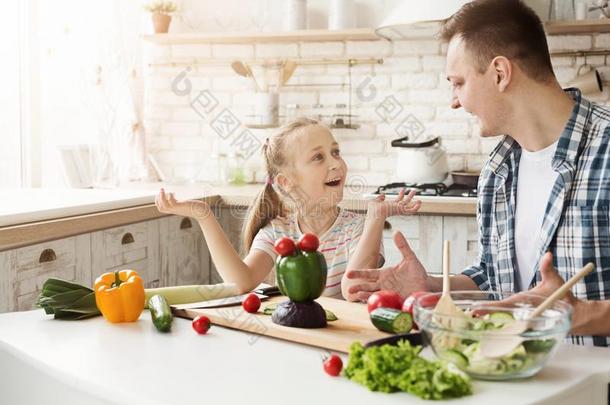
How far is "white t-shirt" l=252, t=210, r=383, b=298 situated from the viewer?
2405 millimetres

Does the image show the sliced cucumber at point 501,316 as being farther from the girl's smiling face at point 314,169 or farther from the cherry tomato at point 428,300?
the girl's smiling face at point 314,169

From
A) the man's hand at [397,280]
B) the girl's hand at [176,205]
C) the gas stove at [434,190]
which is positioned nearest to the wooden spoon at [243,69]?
the gas stove at [434,190]

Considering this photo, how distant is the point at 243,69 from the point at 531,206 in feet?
8.27

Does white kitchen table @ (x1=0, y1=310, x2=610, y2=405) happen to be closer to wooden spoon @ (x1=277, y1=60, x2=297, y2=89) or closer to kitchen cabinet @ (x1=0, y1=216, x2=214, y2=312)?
kitchen cabinet @ (x1=0, y1=216, x2=214, y2=312)

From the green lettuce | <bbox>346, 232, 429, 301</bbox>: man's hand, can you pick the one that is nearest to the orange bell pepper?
<bbox>346, 232, 429, 301</bbox>: man's hand

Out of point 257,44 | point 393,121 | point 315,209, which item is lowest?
point 315,209

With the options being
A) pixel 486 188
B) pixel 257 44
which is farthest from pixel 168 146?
pixel 486 188

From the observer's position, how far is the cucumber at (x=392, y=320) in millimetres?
1458

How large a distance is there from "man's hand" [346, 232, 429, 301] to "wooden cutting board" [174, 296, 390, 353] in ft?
0.12

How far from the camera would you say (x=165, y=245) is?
3.56 meters

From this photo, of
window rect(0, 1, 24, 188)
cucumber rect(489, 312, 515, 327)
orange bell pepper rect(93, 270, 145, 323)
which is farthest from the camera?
window rect(0, 1, 24, 188)

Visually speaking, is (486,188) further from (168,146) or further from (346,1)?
(168,146)

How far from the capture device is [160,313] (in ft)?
5.15

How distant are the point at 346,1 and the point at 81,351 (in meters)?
3.02
